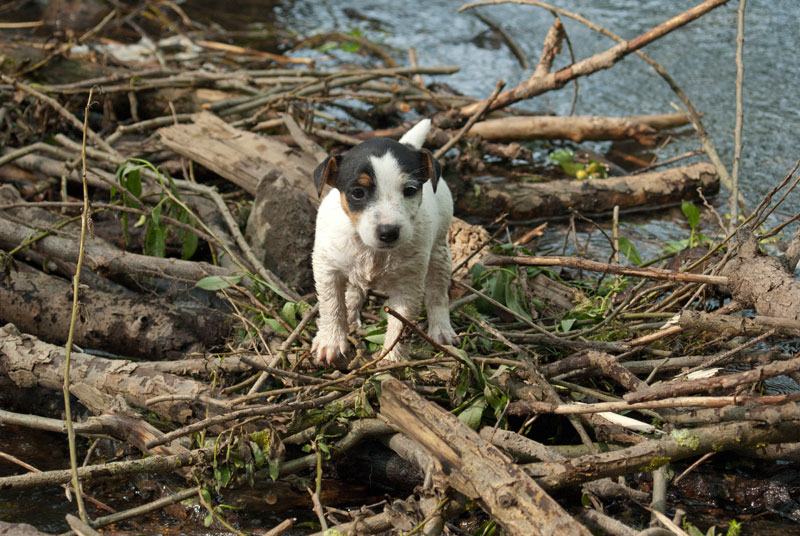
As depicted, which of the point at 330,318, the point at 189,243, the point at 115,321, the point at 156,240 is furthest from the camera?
the point at 189,243

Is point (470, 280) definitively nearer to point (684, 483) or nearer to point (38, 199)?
point (684, 483)

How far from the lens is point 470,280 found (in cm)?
446

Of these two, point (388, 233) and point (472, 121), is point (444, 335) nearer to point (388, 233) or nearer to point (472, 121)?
point (388, 233)

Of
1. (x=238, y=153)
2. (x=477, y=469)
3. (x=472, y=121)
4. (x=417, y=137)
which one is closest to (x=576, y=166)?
(x=472, y=121)

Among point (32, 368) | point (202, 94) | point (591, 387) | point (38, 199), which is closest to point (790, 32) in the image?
point (202, 94)

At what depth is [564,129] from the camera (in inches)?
286

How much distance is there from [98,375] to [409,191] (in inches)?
68.8

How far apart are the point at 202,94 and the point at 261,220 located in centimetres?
279

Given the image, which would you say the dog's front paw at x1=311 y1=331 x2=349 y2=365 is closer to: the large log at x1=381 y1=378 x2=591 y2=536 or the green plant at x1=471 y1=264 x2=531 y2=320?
A: the large log at x1=381 y1=378 x2=591 y2=536

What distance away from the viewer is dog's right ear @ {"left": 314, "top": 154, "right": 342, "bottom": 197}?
3324 millimetres

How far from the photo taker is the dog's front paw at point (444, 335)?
3801 mm

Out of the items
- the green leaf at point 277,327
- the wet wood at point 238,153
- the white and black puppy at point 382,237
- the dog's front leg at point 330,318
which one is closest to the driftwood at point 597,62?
the wet wood at point 238,153

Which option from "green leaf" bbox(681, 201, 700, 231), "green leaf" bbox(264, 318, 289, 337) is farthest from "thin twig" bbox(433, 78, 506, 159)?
"green leaf" bbox(264, 318, 289, 337)

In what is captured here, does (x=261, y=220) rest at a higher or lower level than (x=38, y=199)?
higher
